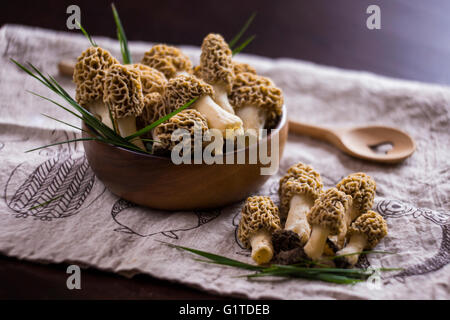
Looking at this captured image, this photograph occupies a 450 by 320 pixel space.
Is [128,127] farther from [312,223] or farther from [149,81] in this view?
[312,223]

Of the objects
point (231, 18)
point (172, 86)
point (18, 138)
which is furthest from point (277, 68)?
point (18, 138)

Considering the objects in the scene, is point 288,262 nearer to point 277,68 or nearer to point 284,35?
point 277,68

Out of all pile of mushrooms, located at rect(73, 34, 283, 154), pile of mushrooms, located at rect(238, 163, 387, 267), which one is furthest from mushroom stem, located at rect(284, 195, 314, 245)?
pile of mushrooms, located at rect(73, 34, 283, 154)

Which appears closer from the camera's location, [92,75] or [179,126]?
[179,126]

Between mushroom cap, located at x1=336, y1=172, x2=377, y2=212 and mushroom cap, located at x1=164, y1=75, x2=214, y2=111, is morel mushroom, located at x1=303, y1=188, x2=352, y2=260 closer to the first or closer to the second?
mushroom cap, located at x1=336, y1=172, x2=377, y2=212

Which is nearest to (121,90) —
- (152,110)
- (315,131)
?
(152,110)

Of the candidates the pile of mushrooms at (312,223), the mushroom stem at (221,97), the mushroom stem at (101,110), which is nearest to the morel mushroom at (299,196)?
the pile of mushrooms at (312,223)
